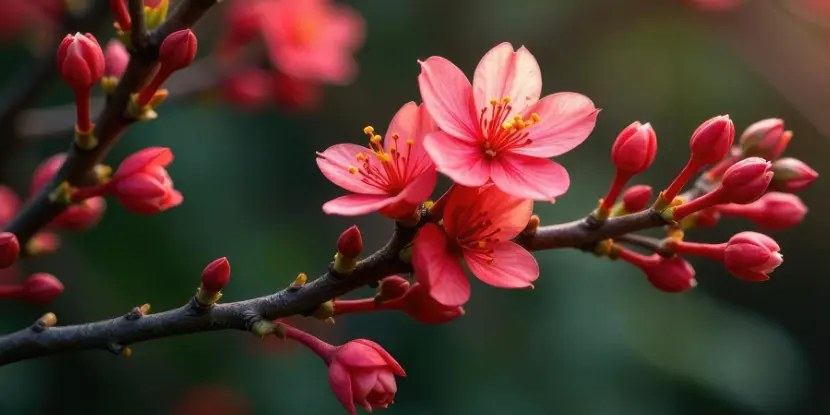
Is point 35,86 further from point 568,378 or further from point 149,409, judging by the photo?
point 568,378

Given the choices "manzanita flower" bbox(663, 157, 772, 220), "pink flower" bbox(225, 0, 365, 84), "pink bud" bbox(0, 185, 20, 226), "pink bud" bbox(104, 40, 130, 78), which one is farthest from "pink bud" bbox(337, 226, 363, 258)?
"pink flower" bbox(225, 0, 365, 84)

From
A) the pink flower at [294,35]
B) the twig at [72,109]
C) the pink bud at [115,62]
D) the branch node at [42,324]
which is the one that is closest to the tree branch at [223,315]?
the branch node at [42,324]

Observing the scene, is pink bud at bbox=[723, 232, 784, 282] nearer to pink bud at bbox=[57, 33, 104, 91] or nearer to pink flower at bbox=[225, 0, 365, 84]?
pink bud at bbox=[57, 33, 104, 91]

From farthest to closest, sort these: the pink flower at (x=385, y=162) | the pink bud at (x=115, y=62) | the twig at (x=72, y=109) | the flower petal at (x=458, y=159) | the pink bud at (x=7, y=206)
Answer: the twig at (x=72, y=109)
the pink bud at (x=7, y=206)
the pink bud at (x=115, y=62)
the pink flower at (x=385, y=162)
the flower petal at (x=458, y=159)

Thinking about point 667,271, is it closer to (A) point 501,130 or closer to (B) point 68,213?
(A) point 501,130

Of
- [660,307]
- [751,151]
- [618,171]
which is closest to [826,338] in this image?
[660,307]

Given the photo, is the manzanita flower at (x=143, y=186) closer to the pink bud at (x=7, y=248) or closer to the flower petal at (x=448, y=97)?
the pink bud at (x=7, y=248)

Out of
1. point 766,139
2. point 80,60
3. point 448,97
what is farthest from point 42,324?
point 766,139
